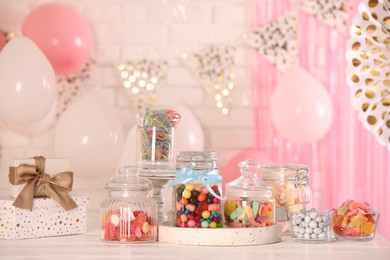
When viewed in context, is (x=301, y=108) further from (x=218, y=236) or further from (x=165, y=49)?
(x=218, y=236)

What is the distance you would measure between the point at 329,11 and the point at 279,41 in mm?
304

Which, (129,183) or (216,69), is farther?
(216,69)

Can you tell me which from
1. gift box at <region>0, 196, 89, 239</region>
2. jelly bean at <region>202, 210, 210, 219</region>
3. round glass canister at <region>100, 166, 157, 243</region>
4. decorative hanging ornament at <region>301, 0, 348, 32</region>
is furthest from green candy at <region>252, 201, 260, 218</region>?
decorative hanging ornament at <region>301, 0, 348, 32</region>

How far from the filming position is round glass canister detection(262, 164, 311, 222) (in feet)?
6.40

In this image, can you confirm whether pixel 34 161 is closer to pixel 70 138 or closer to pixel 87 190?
pixel 70 138

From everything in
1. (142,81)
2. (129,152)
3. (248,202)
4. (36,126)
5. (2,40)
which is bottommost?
(248,202)

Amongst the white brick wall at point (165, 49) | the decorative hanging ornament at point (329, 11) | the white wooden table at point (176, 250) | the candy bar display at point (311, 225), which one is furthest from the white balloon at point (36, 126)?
the candy bar display at point (311, 225)

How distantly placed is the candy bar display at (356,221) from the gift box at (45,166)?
0.69 metres

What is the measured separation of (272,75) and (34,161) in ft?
6.98

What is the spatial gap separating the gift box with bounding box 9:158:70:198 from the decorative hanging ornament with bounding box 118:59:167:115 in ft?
5.95

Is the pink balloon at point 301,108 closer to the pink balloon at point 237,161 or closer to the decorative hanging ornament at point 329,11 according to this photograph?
the pink balloon at point 237,161

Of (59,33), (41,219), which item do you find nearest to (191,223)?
(41,219)

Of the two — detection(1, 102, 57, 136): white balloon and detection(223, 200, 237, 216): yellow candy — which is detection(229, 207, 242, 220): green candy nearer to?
detection(223, 200, 237, 216): yellow candy

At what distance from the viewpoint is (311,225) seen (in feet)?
5.98
